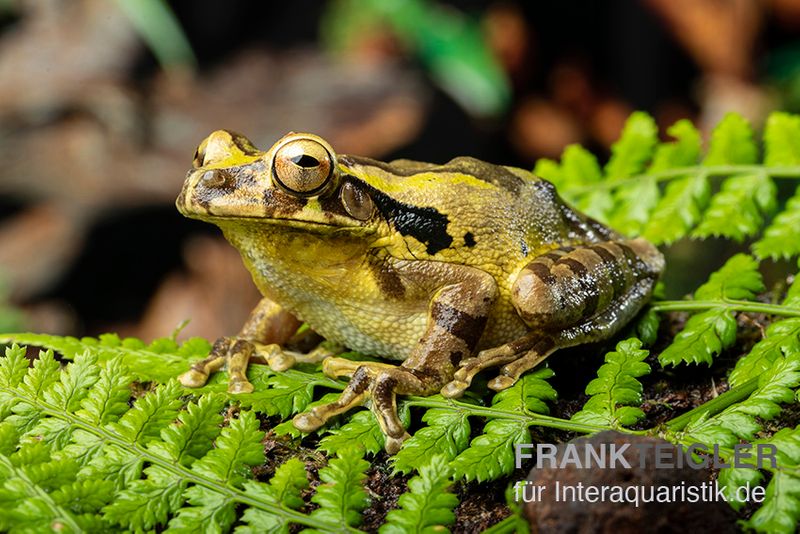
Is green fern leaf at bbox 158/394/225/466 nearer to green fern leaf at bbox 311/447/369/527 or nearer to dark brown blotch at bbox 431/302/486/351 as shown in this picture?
green fern leaf at bbox 311/447/369/527

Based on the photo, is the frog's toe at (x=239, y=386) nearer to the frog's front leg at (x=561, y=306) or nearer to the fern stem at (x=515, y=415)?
the fern stem at (x=515, y=415)

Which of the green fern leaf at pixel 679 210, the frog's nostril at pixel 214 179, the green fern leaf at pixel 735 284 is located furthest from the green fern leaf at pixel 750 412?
the frog's nostril at pixel 214 179

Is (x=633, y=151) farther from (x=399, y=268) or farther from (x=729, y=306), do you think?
(x=399, y=268)

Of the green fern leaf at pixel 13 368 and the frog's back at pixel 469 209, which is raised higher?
the frog's back at pixel 469 209

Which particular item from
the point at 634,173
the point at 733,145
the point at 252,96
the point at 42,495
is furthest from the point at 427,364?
the point at 252,96

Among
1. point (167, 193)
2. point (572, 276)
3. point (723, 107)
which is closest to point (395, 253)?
point (572, 276)

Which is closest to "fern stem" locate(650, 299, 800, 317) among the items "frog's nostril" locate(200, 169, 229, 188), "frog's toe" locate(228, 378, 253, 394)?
"frog's toe" locate(228, 378, 253, 394)
